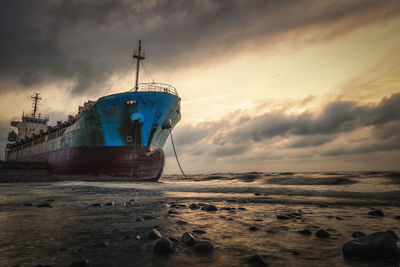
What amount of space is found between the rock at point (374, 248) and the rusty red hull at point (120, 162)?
19.8 m

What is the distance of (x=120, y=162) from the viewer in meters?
20.5

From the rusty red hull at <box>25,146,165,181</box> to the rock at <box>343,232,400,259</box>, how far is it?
19768 mm

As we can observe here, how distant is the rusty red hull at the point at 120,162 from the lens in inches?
806

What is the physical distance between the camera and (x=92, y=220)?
14.1 feet

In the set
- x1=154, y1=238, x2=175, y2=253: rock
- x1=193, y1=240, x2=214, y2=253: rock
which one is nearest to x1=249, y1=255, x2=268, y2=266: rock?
Result: x1=193, y1=240, x2=214, y2=253: rock

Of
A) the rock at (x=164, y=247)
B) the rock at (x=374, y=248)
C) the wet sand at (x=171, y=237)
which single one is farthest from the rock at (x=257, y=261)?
the rock at (x=374, y=248)

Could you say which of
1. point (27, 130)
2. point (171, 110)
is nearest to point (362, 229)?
point (171, 110)

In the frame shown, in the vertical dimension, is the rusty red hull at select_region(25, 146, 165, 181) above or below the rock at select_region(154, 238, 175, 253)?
above

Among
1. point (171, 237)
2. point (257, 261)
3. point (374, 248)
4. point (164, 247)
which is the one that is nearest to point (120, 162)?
point (171, 237)

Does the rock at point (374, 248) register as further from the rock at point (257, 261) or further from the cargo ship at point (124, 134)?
the cargo ship at point (124, 134)

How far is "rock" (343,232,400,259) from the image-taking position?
2359 millimetres

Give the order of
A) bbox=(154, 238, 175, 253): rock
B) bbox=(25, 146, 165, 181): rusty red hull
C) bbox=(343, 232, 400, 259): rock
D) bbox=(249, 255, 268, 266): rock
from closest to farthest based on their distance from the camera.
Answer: bbox=(249, 255, 268, 266): rock → bbox=(343, 232, 400, 259): rock → bbox=(154, 238, 175, 253): rock → bbox=(25, 146, 165, 181): rusty red hull

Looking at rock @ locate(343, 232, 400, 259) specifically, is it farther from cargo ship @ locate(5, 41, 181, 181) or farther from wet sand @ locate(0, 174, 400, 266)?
cargo ship @ locate(5, 41, 181, 181)

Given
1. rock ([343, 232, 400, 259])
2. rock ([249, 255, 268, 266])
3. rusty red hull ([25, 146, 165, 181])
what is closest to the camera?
rock ([249, 255, 268, 266])
